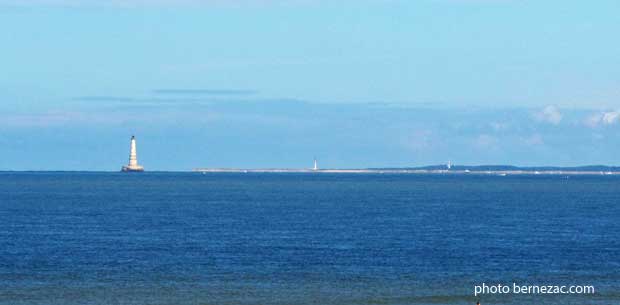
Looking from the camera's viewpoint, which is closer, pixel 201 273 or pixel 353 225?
pixel 201 273

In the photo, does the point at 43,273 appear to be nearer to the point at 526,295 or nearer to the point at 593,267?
the point at 526,295

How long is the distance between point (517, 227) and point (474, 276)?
4509cm

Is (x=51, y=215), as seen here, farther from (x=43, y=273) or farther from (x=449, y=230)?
(x=43, y=273)

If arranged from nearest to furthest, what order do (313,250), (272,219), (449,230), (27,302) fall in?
(27,302) → (313,250) → (449,230) → (272,219)

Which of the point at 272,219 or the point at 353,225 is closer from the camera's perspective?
the point at 353,225

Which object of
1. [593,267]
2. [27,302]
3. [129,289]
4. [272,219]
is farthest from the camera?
[272,219]

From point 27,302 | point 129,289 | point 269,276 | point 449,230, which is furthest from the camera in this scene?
point 449,230

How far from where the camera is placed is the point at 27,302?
188 feet

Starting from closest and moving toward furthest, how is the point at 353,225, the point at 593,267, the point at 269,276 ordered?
the point at 269,276
the point at 593,267
the point at 353,225

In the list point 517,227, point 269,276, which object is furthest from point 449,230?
point 269,276

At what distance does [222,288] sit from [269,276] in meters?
5.78

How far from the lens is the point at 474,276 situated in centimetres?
6881

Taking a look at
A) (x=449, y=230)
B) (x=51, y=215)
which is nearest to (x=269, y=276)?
(x=449, y=230)

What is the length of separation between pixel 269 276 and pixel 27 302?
1597 centimetres
